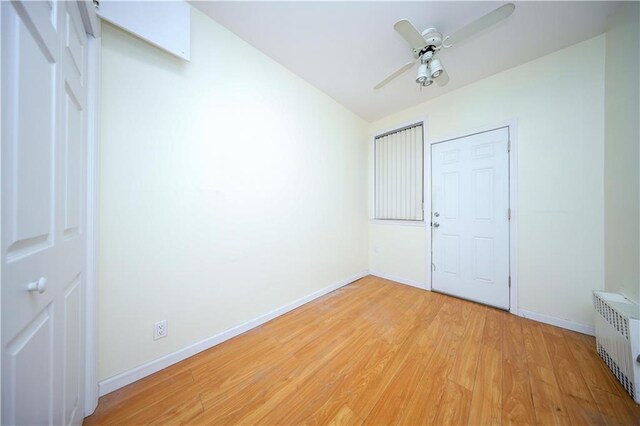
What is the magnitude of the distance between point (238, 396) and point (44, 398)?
850mm

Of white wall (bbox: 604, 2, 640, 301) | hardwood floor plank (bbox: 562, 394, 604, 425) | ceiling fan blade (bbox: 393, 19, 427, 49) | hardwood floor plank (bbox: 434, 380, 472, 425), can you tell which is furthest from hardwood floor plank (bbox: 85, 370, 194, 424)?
white wall (bbox: 604, 2, 640, 301)

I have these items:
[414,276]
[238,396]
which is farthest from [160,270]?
[414,276]

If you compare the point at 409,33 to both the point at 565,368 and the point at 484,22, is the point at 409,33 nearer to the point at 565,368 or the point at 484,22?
the point at 484,22

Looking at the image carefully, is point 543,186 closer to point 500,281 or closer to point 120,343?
point 500,281

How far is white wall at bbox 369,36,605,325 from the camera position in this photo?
1740 mm

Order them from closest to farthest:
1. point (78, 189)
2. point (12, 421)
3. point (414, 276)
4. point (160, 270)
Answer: point (12, 421)
point (78, 189)
point (160, 270)
point (414, 276)

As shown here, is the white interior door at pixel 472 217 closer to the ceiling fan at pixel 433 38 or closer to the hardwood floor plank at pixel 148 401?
the ceiling fan at pixel 433 38

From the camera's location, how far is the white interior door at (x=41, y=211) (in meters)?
0.50

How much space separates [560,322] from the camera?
6.11 ft

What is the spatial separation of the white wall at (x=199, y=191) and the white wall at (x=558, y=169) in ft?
6.98

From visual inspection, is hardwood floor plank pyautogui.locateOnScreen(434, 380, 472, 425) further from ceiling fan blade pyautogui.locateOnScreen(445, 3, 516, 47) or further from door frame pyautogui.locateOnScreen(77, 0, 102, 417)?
ceiling fan blade pyautogui.locateOnScreen(445, 3, 516, 47)

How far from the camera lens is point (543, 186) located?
6.41 ft

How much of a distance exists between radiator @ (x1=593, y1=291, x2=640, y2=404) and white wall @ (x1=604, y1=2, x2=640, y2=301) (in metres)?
0.13

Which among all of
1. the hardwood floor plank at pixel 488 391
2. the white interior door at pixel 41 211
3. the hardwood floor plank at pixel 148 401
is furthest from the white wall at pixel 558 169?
the hardwood floor plank at pixel 148 401
